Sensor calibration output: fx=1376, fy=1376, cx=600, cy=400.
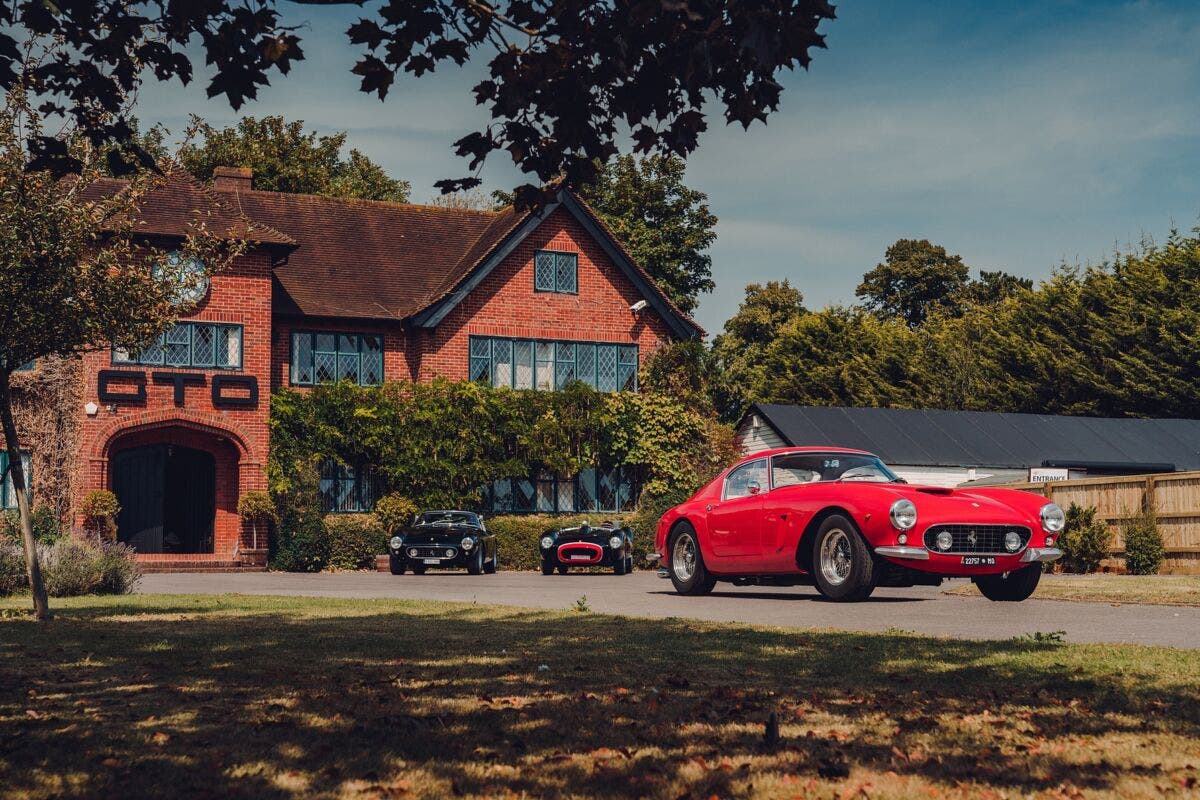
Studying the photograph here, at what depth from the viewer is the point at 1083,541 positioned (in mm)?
23578

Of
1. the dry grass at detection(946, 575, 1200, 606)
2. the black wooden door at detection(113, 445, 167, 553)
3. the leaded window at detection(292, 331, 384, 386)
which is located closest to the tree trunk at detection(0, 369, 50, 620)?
the dry grass at detection(946, 575, 1200, 606)

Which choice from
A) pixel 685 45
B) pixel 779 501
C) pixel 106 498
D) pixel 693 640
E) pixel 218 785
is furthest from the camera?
pixel 106 498

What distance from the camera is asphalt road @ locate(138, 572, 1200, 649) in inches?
439

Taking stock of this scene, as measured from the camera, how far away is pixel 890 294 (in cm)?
7362

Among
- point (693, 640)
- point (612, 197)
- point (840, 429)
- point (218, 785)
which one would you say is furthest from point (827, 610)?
point (612, 197)

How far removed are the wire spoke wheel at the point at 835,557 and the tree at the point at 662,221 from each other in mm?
35771

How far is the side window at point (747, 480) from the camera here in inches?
568

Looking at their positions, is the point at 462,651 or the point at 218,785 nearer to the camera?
the point at 218,785

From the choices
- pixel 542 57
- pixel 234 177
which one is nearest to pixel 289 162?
pixel 234 177

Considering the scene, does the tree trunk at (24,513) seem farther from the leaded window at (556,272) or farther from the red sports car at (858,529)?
the leaded window at (556,272)

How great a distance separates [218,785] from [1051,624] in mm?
8748

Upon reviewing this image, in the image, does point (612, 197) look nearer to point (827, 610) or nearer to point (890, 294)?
point (890, 294)

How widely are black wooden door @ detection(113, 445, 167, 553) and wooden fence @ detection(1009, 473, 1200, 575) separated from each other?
20.0 m

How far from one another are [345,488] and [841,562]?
72.3ft
